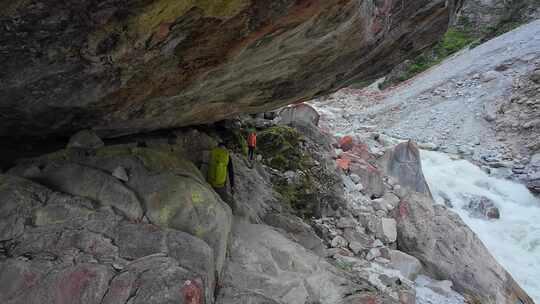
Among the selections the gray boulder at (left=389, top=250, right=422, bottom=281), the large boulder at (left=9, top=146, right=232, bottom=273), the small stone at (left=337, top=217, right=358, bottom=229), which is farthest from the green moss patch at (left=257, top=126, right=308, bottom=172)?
the large boulder at (left=9, top=146, right=232, bottom=273)

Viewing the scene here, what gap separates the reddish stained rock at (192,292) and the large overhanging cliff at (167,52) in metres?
2.65

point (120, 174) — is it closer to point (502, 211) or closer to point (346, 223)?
point (346, 223)

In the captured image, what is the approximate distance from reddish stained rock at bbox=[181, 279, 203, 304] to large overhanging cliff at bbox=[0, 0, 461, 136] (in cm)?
265

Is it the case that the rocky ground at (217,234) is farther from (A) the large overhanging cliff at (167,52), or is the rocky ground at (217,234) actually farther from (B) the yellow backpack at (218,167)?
(A) the large overhanging cliff at (167,52)

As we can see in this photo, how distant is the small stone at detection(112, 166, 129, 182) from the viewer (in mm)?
5117

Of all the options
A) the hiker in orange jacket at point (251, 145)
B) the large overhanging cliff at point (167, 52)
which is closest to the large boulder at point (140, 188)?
the large overhanging cliff at point (167, 52)

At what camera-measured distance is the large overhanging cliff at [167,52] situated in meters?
3.53

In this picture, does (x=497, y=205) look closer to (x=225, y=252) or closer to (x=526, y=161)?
(x=526, y=161)

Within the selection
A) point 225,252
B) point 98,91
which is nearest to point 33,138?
point 98,91

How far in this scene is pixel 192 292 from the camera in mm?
3812

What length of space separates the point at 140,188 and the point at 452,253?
296 inches

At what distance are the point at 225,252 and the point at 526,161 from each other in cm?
1679

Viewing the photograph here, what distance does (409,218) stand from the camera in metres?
9.43

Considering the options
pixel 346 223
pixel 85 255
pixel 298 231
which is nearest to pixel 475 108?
pixel 346 223
